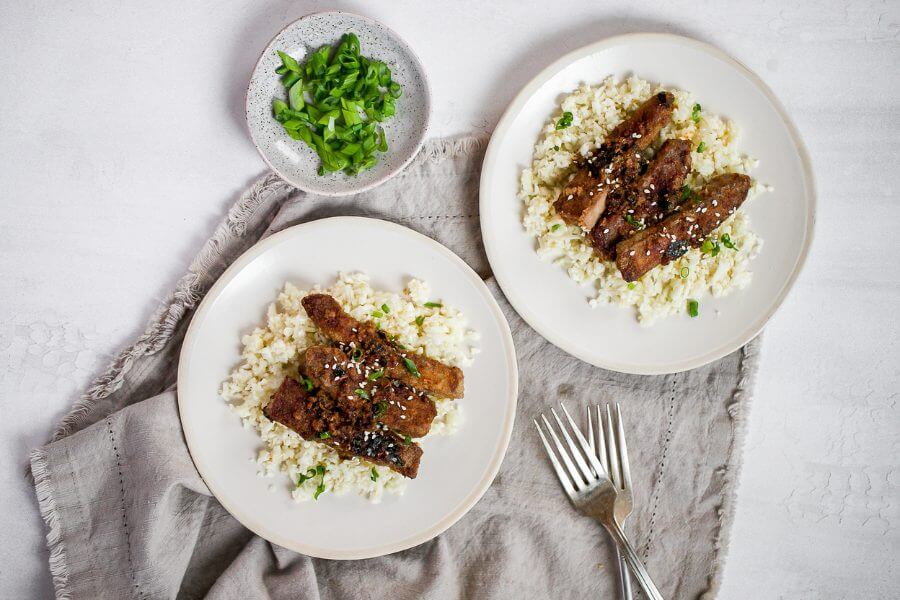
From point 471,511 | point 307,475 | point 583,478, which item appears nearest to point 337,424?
point 307,475

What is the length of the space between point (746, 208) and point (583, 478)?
1.82 meters

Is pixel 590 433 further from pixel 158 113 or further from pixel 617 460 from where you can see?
pixel 158 113

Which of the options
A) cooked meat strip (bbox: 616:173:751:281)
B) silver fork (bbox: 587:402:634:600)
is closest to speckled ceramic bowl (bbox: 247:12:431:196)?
cooked meat strip (bbox: 616:173:751:281)

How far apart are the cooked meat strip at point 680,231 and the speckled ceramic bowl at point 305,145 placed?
4.29ft

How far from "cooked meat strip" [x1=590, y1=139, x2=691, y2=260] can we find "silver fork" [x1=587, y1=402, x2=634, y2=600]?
3.28 feet

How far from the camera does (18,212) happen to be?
3387 millimetres

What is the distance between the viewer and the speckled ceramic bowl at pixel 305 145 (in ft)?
10.1

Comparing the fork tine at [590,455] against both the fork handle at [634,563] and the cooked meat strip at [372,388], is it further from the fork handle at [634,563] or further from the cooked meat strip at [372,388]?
the cooked meat strip at [372,388]

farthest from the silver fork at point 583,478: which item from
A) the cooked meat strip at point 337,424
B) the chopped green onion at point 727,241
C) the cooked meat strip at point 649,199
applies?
the chopped green onion at point 727,241

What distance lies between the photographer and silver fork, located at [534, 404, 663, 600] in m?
3.32

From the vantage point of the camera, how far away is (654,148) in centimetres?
326

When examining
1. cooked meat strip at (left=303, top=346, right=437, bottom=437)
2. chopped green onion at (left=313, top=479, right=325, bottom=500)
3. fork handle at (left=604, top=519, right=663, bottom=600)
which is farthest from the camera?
fork handle at (left=604, top=519, right=663, bottom=600)

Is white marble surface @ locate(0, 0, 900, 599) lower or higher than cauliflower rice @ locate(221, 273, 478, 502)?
higher

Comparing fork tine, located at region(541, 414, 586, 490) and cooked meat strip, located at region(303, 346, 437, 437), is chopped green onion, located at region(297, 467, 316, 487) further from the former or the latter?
fork tine, located at region(541, 414, 586, 490)
